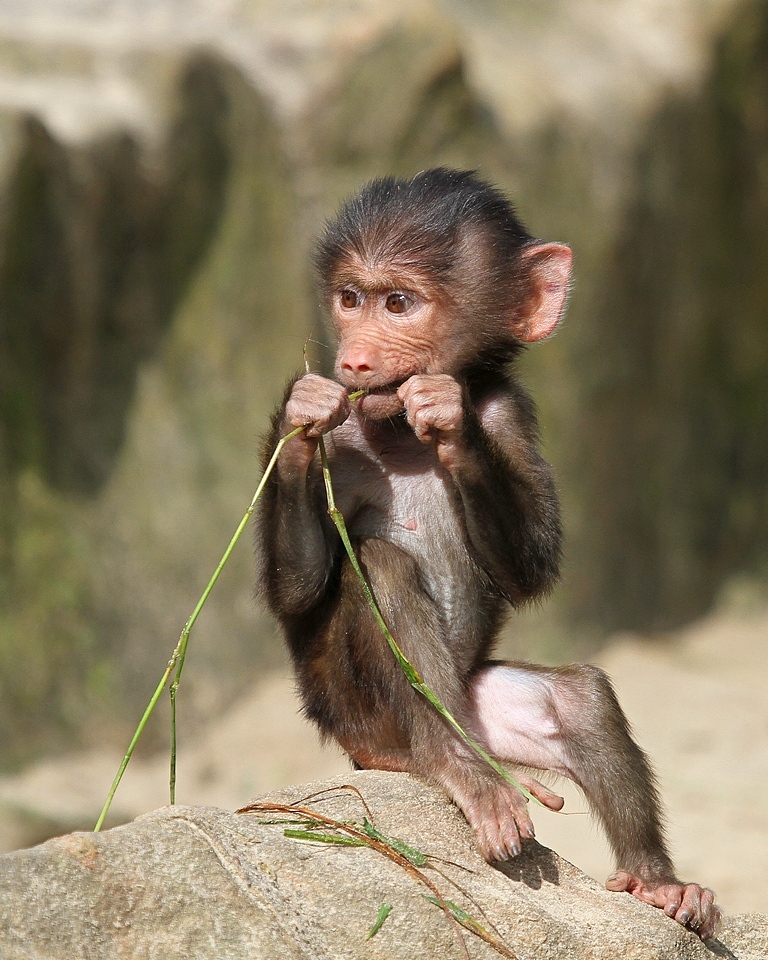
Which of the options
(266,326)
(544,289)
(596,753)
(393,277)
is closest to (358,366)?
(393,277)

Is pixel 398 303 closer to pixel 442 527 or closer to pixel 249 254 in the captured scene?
pixel 442 527

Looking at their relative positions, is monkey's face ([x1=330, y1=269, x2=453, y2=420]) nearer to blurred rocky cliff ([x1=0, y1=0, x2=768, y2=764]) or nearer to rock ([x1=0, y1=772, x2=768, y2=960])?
rock ([x1=0, y1=772, x2=768, y2=960])

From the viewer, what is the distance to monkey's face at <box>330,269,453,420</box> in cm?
446

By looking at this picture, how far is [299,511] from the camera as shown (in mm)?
4336

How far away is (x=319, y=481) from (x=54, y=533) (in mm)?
5301

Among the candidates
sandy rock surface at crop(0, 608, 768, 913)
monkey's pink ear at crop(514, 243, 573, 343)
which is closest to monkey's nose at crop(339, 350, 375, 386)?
monkey's pink ear at crop(514, 243, 573, 343)

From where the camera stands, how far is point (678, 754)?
10.4 meters

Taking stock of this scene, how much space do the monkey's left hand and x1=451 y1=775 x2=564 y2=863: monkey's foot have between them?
3.62 feet

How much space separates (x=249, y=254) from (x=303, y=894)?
725 centimetres

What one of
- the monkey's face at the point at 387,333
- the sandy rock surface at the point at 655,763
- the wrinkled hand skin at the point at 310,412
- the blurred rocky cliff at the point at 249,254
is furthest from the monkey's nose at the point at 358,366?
the blurred rocky cliff at the point at 249,254

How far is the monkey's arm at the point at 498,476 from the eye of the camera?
415 centimetres

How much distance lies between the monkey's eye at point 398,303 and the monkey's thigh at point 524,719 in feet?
4.46

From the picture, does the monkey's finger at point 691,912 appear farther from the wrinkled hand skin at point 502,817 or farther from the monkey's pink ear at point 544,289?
the monkey's pink ear at point 544,289

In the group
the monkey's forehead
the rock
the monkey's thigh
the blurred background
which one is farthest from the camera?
the blurred background
